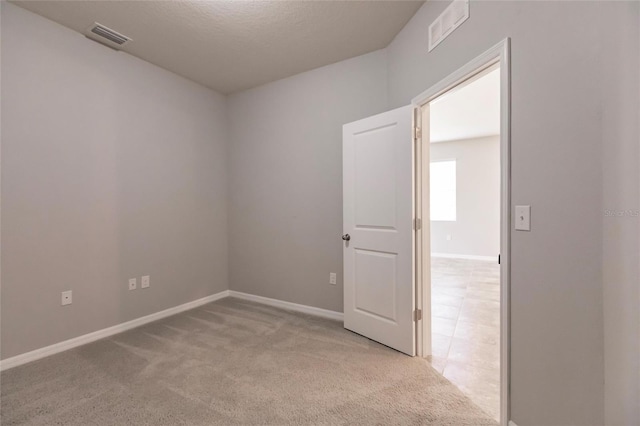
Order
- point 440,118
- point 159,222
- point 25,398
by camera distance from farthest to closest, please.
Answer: point 440,118 → point 159,222 → point 25,398

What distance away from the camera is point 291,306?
11.3 ft

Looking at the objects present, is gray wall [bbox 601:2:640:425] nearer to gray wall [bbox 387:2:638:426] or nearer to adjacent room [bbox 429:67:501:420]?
gray wall [bbox 387:2:638:426]

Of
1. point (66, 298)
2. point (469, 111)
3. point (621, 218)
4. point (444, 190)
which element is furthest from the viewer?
point (444, 190)

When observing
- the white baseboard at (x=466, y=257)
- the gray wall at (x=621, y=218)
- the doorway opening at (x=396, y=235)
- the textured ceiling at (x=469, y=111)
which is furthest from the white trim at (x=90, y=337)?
the white baseboard at (x=466, y=257)

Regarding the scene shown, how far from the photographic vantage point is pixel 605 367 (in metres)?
1.10

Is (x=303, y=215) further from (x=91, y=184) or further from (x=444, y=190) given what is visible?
(x=444, y=190)

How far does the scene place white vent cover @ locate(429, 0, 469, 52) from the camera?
1770 mm

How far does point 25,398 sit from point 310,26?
3.39 meters

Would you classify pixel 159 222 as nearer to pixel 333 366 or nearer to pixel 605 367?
pixel 333 366

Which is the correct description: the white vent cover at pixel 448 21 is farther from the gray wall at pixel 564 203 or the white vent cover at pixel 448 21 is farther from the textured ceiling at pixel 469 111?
the textured ceiling at pixel 469 111

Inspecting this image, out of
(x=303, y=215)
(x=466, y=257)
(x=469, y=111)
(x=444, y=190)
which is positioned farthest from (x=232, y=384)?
(x=444, y=190)

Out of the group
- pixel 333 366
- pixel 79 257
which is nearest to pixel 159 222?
pixel 79 257

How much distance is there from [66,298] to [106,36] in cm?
235

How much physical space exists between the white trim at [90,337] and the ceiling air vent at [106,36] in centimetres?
269
